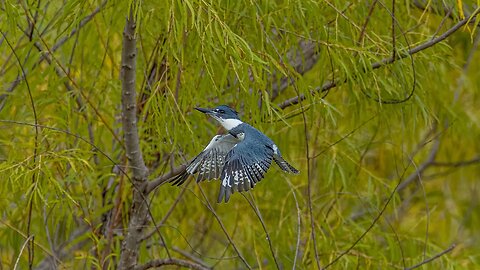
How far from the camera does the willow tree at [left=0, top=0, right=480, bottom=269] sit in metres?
2.46

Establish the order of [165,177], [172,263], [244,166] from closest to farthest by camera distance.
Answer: [244,166]
[165,177]
[172,263]

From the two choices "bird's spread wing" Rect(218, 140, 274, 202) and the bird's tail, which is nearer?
"bird's spread wing" Rect(218, 140, 274, 202)

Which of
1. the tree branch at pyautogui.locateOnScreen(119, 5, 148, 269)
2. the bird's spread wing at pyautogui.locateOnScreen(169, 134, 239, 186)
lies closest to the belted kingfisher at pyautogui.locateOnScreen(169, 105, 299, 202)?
the bird's spread wing at pyautogui.locateOnScreen(169, 134, 239, 186)

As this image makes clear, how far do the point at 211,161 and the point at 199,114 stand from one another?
0.52 metres

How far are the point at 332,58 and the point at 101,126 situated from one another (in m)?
0.87

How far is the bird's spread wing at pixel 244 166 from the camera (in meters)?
2.20

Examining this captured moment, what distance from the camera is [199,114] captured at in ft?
9.25

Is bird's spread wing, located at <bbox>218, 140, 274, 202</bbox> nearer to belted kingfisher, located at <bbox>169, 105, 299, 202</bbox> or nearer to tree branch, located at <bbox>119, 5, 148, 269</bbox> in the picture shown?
belted kingfisher, located at <bbox>169, 105, 299, 202</bbox>

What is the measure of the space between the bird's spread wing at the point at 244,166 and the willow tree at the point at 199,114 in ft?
0.29

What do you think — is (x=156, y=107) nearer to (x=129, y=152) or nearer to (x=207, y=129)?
(x=129, y=152)

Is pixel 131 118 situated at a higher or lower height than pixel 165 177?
higher

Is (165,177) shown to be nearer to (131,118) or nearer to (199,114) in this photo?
(131,118)

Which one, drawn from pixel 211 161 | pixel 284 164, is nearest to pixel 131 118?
pixel 211 161

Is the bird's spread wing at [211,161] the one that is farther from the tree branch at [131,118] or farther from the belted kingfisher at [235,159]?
the tree branch at [131,118]
